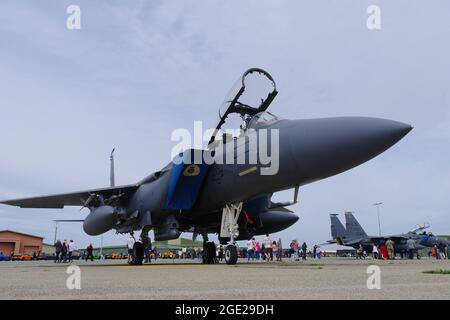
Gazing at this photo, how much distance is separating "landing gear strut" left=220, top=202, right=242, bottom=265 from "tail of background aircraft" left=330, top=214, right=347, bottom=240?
2805 cm

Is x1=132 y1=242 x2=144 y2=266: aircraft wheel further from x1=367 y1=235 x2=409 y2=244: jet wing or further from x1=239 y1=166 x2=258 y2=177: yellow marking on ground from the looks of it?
x1=367 y1=235 x2=409 y2=244: jet wing

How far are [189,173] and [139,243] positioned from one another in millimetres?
3106

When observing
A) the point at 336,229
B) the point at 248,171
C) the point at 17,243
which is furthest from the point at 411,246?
the point at 17,243

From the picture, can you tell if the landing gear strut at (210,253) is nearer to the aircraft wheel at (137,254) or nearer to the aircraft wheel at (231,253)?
the aircraft wheel at (137,254)

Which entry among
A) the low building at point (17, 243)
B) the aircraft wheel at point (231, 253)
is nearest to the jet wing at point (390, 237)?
the aircraft wheel at point (231, 253)

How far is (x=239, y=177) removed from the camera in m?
8.52

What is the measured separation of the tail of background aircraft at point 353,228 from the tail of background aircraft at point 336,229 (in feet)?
1.98

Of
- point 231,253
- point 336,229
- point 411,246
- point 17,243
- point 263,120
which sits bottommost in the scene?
point 17,243

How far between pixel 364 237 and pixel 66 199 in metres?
27.1

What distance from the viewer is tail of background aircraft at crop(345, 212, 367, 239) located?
33791 mm

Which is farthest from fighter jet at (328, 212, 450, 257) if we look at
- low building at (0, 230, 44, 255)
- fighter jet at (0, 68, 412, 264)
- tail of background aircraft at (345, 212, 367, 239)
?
low building at (0, 230, 44, 255)

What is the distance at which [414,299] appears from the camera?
2531 millimetres

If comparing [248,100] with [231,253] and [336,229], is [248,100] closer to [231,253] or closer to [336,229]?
[231,253]
